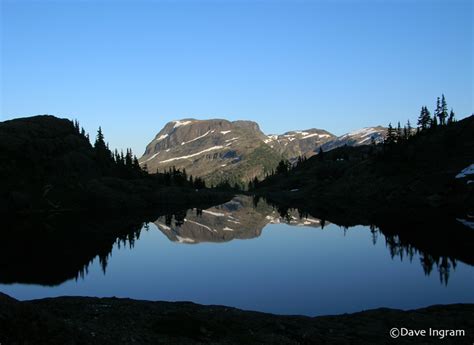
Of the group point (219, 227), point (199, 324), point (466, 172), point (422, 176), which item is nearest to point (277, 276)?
point (199, 324)

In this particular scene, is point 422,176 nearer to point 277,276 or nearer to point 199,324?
point 277,276

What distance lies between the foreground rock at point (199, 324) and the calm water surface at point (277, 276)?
6.64m

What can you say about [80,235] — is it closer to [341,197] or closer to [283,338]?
A: [283,338]

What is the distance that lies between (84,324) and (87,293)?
23.7 m

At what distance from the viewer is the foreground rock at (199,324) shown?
22.2 m

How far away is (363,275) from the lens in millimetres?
55656

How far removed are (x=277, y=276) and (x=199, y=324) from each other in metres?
28.2

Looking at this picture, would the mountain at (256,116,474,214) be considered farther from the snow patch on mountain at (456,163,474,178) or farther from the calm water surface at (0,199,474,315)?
the calm water surface at (0,199,474,315)

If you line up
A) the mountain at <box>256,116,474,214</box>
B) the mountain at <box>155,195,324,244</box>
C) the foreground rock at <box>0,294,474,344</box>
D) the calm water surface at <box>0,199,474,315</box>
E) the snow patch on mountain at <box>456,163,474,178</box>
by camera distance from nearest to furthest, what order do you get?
the foreground rock at <box>0,294,474,344</box>
the calm water surface at <box>0,199,474,315</box>
the mountain at <box>155,195,324,244</box>
the mountain at <box>256,116,474,214</box>
the snow patch on mountain at <box>456,163,474,178</box>

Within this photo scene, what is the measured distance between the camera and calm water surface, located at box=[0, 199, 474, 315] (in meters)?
44.0

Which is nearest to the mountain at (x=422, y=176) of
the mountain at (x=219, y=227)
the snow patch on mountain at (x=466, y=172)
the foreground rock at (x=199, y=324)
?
the snow patch on mountain at (x=466, y=172)

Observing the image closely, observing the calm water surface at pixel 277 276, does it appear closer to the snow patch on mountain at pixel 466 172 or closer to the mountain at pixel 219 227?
the mountain at pixel 219 227

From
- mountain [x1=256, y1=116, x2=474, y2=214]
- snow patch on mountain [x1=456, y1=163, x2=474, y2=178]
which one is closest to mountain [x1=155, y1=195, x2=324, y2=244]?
mountain [x1=256, y1=116, x2=474, y2=214]

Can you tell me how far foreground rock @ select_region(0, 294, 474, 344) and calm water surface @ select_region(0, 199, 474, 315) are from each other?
21.8ft
